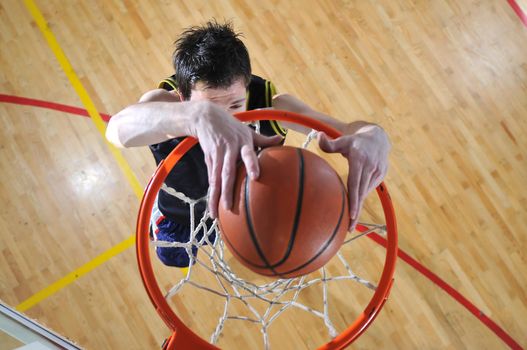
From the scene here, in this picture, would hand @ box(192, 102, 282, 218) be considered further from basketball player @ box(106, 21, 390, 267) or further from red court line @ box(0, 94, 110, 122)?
red court line @ box(0, 94, 110, 122)

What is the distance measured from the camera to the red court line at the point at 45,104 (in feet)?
10.2

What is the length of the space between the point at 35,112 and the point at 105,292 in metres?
1.38

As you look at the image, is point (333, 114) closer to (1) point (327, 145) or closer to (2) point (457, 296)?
(2) point (457, 296)

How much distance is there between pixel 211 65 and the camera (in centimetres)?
165

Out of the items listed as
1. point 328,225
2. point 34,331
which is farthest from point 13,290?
point 328,225

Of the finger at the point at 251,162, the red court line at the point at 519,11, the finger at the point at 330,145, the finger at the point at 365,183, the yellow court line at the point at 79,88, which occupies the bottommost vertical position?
the finger at the point at 365,183

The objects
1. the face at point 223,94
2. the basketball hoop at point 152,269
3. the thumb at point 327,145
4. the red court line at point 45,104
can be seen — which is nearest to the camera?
the thumb at point 327,145

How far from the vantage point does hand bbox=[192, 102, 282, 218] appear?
117 cm

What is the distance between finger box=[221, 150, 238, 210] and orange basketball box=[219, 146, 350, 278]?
0.02 m

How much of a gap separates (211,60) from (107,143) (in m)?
1.68

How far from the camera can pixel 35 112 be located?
3.12 meters

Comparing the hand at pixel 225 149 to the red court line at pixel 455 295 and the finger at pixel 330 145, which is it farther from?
the red court line at pixel 455 295

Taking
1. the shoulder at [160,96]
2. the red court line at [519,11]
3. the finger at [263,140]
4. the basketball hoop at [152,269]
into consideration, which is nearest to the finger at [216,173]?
the finger at [263,140]

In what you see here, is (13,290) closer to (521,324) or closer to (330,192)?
(330,192)
